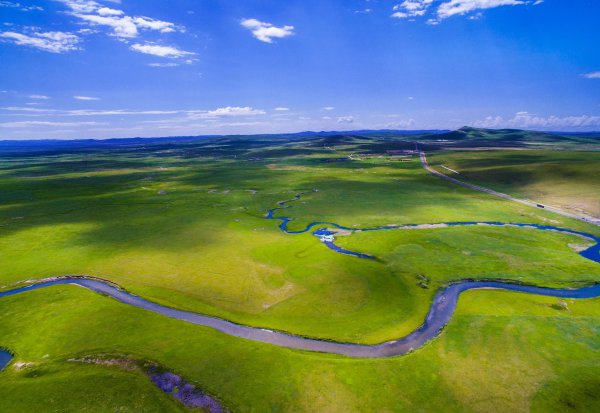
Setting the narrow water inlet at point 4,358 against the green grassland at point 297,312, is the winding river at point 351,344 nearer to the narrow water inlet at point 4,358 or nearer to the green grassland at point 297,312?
the green grassland at point 297,312

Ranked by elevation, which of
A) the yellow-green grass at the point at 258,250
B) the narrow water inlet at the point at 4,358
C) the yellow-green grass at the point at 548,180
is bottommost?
the narrow water inlet at the point at 4,358

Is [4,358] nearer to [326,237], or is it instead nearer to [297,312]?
[297,312]

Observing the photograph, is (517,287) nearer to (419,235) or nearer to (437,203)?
(419,235)

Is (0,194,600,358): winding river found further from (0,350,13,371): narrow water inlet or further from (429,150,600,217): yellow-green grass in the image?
(429,150,600,217): yellow-green grass

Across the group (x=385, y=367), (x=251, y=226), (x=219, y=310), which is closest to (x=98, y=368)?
(x=219, y=310)

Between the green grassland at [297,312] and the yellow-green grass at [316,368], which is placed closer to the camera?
the yellow-green grass at [316,368]

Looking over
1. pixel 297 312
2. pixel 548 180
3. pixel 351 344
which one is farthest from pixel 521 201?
pixel 351 344

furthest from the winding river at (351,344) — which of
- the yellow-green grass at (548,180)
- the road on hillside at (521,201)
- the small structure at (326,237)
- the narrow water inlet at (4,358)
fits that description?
the yellow-green grass at (548,180)
